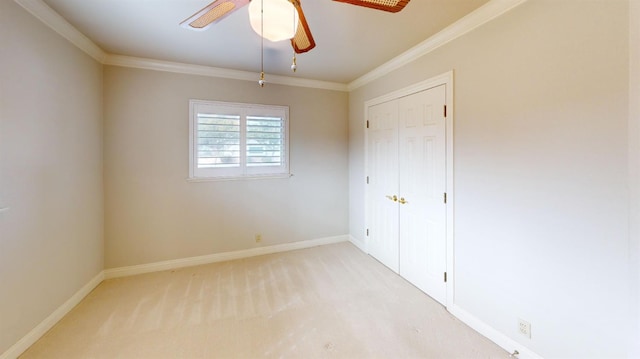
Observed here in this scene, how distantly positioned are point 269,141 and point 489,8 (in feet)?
8.84

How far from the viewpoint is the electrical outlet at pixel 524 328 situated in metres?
1.73

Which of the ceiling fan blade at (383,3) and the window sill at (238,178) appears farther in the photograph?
the window sill at (238,178)

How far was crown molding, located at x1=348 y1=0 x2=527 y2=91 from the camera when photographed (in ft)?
6.01

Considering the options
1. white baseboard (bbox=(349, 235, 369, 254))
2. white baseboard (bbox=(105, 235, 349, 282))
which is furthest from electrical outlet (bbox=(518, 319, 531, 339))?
white baseboard (bbox=(105, 235, 349, 282))

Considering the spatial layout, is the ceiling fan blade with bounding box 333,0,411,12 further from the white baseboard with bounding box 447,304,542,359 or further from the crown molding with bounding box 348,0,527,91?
the white baseboard with bounding box 447,304,542,359

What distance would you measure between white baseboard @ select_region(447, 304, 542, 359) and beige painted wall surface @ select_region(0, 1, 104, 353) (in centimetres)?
332

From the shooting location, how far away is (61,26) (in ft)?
6.95

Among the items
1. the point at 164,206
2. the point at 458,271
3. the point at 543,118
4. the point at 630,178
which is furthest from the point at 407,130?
the point at 164,206

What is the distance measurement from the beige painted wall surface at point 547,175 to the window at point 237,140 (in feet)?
7.40

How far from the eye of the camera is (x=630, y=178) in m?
1.28

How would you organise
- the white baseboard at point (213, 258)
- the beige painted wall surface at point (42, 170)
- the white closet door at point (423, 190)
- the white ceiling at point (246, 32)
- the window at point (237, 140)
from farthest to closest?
the window at point (237, 140), the white baseboard at point (213, 258), the white closet door at point (423, 190), the white ceiling at point (246, 32), the beige painted wall surface at point (42, 170)

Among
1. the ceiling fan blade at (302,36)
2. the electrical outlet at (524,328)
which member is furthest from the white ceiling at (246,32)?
the electrical outlet at (524,328)

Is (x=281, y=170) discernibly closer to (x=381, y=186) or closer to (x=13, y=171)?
(x=381, y=186)

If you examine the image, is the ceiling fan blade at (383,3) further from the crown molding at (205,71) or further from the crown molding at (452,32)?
the crown molding at (205,71)
